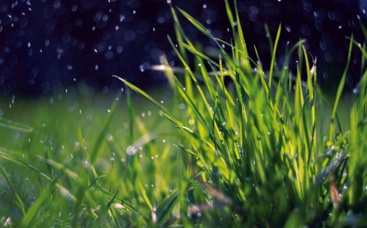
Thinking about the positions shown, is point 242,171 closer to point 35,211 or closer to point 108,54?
point 35,211

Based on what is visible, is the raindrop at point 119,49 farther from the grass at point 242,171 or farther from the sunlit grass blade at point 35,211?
the sunlit grass blade at point 35,211

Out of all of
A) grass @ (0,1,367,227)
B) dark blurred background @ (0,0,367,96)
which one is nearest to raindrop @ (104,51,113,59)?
dark blurred background @ (0,0,367,96)

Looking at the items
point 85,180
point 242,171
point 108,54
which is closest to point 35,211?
point 85,180

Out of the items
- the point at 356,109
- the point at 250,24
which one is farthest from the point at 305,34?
the point at 356,109

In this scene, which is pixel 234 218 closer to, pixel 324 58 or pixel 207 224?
pixel 207 224

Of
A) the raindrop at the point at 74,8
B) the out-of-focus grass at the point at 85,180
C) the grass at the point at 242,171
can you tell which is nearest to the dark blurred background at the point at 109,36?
the raindrop at the point at 74,8

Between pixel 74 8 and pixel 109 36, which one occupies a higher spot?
pixel 74 8

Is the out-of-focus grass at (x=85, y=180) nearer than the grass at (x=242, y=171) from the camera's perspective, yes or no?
No

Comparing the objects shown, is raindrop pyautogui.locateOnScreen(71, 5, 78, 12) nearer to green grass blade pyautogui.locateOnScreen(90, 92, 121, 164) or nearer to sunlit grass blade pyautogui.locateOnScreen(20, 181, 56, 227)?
green grass blade pyautogui.locateOnScreen(90, 92, 121, 164)
